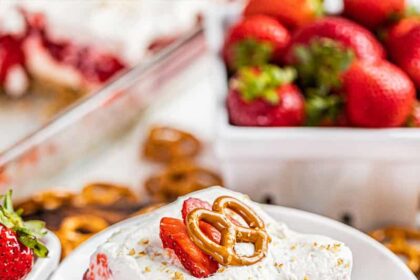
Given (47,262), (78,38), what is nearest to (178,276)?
(47,262)

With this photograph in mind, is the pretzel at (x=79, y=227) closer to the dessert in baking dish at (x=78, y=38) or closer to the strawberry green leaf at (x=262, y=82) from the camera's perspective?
the strawberry green leaf at (x=262, y=82)

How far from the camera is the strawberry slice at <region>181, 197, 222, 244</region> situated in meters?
1.12

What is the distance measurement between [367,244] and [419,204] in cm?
36

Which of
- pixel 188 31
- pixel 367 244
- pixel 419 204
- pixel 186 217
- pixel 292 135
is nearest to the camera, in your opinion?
pixel 186 217

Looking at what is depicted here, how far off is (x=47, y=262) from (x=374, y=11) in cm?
82

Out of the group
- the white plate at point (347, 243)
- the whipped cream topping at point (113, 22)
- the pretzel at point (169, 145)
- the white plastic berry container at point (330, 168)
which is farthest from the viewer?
the whipped cream topping at point (113, 22)

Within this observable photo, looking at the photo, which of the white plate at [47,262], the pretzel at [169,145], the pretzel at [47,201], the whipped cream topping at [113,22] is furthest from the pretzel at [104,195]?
the whipped cream topping at [113,22]

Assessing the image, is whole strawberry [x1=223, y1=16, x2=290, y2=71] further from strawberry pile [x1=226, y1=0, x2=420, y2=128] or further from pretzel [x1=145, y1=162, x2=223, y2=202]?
pretzel [x1=145, y1=162, x2=223, y2=202]

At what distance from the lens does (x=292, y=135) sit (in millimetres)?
1470

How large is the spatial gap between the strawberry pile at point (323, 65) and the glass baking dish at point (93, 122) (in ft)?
0.85

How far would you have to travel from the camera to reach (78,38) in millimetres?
2133

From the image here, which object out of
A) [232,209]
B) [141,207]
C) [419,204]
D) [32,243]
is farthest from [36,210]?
[419,204]

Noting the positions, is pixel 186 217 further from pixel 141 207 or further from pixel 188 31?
pixel 188 31

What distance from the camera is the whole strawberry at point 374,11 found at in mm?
1713
